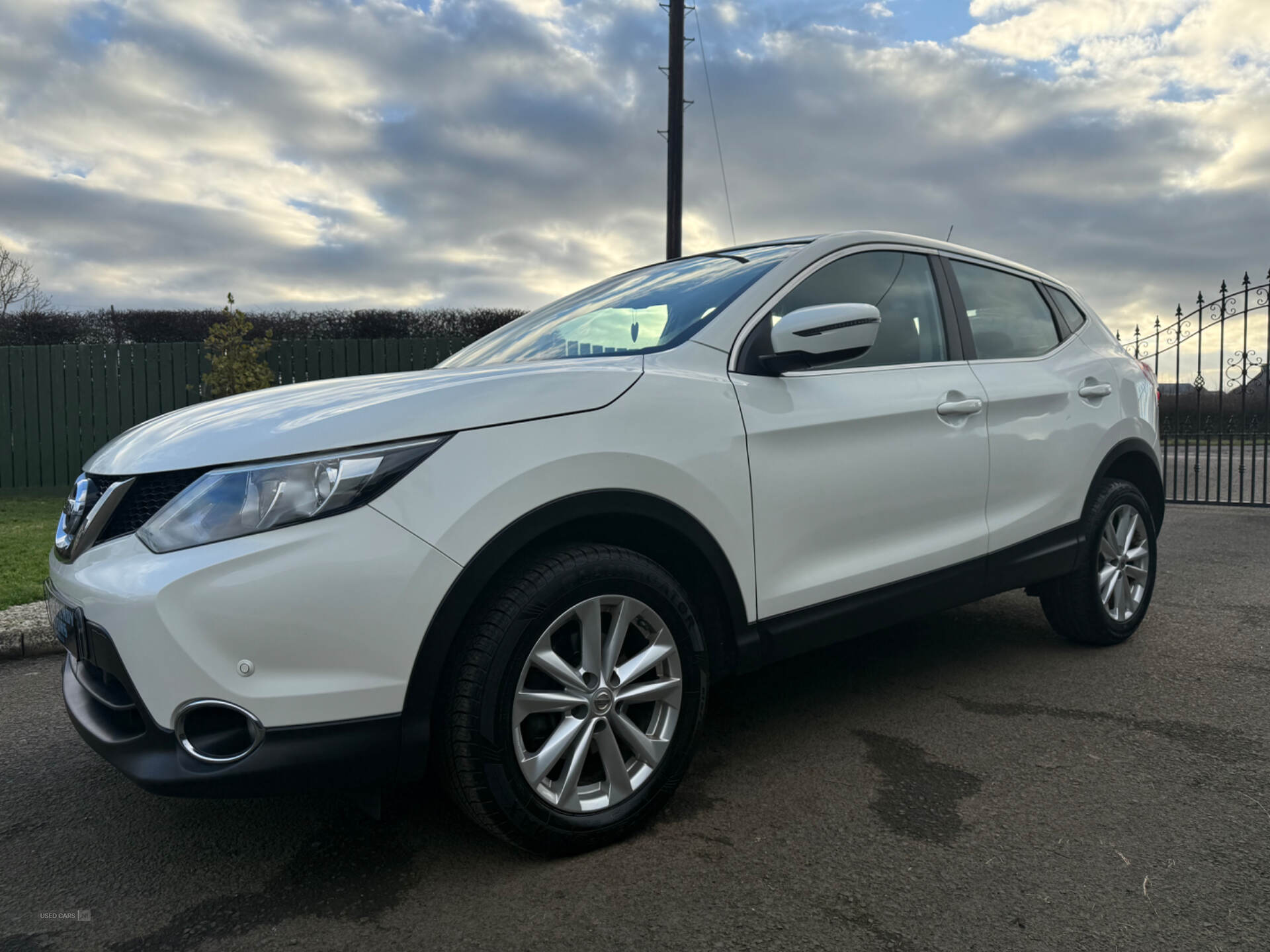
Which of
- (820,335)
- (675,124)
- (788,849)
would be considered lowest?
(788,849)

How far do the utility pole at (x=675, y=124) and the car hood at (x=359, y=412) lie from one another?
8.80 metres

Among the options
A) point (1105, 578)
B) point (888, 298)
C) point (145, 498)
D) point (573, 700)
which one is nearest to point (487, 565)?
point (573, 700)

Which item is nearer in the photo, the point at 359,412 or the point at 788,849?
the point at 359,412

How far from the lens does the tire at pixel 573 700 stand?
6.86 feet

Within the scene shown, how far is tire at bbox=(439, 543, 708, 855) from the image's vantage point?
209cm

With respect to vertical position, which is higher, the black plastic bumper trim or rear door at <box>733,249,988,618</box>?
rear door at <box>733,249,988,618</box>

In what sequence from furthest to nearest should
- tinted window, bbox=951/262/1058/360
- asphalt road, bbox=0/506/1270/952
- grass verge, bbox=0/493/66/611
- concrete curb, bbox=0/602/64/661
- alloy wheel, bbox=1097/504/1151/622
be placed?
grass verge, bbox=0/493/66/611 < concrete curb, bbox=0/602/64/661 < alloy wheel, bbox=1097/504/1151/622 < tinted window, bbox=951/262/1058/360 < asphalt road, bbox=0/506/1270/952

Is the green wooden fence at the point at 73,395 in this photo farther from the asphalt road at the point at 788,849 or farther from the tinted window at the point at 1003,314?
the asphalt road at the point at 788,849

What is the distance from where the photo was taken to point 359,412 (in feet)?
6.79

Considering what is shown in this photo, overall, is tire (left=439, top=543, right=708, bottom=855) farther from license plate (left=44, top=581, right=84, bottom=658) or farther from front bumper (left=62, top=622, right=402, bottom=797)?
license plate (left=44, top=581, right=84, bottom=658)

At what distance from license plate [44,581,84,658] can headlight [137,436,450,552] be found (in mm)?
299

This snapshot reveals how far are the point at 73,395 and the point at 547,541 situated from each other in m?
13.4

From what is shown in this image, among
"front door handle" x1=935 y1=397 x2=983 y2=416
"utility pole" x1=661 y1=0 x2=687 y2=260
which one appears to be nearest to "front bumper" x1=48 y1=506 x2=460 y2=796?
"front door handle" x1=935 y1=397 x2=983 y2=416

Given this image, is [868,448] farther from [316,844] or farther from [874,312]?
→ [316,844]
